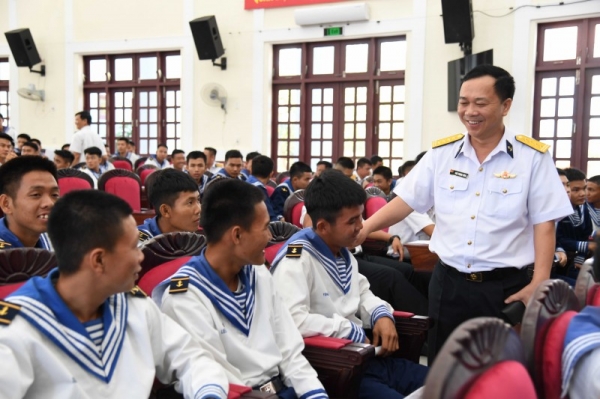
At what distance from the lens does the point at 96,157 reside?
666 cm

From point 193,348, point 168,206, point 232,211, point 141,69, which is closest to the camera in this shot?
point 193,348

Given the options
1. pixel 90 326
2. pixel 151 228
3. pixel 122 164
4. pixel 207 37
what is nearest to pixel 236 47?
pixel 207 37

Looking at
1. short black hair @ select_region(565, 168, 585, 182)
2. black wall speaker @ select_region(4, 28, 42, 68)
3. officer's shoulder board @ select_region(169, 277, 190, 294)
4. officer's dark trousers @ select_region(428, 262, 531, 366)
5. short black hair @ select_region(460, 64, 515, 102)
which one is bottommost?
officer's dark trousers @ select_region(428, 262, 531, 366)

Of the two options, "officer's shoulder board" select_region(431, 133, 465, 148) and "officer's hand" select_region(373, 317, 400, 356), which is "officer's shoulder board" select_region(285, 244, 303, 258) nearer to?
"officer's hand" select_region(373, 317, 400, 356)

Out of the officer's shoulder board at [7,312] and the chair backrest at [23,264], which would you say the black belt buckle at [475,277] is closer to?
the chair backrest at [23,264]

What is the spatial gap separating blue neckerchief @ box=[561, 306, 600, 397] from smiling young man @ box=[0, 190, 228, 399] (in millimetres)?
711

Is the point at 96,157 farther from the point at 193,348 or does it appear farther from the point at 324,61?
the point at 193,348

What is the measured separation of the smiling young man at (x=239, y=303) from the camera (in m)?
1.52

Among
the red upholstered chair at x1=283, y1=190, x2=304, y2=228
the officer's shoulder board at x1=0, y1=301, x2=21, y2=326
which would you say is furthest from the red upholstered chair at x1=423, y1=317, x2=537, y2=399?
the red upholstered chair at x1=283, y1=190, x2=304, y2=228

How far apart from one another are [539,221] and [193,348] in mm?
1179

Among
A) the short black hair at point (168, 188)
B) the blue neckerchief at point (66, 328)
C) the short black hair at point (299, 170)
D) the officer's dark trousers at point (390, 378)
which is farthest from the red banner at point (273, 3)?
the blue neckerchief at point (66, 328)

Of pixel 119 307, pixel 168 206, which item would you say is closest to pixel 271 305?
pixel 119 307

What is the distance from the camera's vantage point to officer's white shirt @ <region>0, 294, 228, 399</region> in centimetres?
108

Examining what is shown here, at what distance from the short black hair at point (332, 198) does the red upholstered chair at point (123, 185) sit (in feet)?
9.49
